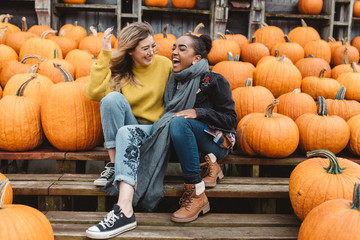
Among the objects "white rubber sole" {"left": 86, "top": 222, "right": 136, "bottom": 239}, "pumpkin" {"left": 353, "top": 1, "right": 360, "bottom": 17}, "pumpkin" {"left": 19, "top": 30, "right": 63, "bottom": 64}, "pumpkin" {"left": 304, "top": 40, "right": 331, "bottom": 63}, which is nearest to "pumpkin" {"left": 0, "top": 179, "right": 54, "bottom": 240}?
"white rubber sole" {"left": 86, "top": 222, "right": 136, "bottom": 239}

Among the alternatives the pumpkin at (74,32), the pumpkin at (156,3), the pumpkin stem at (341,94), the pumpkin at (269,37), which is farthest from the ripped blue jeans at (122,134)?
the pumpkin at (156,3)

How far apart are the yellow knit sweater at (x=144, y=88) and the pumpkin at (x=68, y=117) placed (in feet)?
0.50

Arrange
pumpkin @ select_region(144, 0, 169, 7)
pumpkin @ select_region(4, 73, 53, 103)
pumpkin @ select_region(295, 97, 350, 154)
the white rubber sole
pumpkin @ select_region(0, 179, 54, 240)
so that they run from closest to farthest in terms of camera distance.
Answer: pumpkin @ select_region(0, 179, 54, 240) → the white rubber sole → pumpkin @ select_region(295, 97, 350, 154) → pumpkin @ select_region(4, 73, 53, 103) → pumpkin @ select_region(144, 0, 169, 7)

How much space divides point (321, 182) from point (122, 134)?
1117 millimetres

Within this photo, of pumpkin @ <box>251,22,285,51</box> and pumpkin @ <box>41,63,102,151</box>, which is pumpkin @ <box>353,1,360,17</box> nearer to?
pumpkin @ <box>251,22,285,51</box>

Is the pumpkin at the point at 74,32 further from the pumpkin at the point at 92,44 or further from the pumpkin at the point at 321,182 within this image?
the pumpkin at the point at 321,182

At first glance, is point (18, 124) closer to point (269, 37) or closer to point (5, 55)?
point (5, 55)

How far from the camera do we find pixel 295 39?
461 cm

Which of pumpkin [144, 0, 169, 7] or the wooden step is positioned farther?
pumpkin [144, 0, 169, 7]

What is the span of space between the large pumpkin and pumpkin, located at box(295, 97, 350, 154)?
0.48 feet

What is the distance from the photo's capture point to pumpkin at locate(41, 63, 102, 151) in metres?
2.21

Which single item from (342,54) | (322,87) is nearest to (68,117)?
(322,87)

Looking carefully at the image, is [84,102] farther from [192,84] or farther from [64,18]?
[64,18]

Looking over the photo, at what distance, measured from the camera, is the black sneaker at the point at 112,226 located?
5.15 feet
